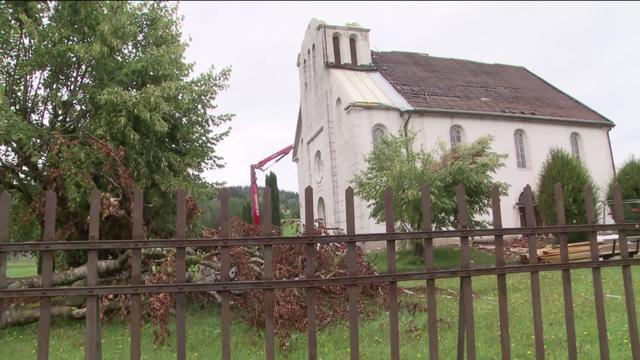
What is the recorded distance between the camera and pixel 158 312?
6.36 meters

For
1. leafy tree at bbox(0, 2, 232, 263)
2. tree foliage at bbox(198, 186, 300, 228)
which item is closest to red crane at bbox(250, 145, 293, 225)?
tree foliage at bbox(198, 186, 300, 228)

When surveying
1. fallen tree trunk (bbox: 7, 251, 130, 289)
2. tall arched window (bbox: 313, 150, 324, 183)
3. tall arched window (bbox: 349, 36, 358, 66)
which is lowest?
fallen tree trunk (bbox: 7, 251, 130, 289)

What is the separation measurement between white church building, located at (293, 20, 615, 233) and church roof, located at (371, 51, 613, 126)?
0.27 feet

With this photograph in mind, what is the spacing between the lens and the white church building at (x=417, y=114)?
23672 millimetres

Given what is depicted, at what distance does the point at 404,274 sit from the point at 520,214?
2382cm

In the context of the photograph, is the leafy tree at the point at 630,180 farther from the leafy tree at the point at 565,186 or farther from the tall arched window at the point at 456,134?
the tall arched window at the point at 456,134

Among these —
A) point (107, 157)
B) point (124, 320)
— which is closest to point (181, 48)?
point (107, 157)

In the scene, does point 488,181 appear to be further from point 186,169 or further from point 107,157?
point 107,157

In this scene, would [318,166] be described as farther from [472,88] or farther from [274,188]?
[472,88]

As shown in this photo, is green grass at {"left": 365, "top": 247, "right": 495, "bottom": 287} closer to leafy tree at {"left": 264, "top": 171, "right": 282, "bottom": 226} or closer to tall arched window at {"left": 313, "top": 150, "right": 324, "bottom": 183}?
tall arched window at {"left": 313, "top": 150, "right": 324, "bottom": 183}

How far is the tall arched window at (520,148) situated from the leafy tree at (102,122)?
754 inches


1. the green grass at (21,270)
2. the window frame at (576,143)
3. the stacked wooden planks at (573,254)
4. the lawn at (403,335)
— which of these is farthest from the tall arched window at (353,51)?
the lawn at (403,335)

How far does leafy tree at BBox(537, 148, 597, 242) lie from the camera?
62.9ft

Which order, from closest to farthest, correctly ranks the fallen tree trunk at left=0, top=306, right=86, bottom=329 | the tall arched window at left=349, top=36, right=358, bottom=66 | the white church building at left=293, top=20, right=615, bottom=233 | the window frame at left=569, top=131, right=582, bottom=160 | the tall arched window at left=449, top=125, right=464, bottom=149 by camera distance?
1. the fallen tree trunk at left=0, top=306, right=86, bottom=329
2. the white church building at left=293, top=20, right=615, bottom=233
3. the tall arched window at left=449, top=125, right=464, bottom=149
4. the tall arched window at left=349, top=36, right=358, bottom=66
5. the window frame at left=569, top=131, right=582, bottom=160
